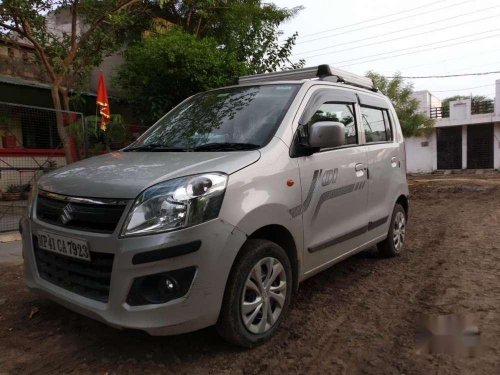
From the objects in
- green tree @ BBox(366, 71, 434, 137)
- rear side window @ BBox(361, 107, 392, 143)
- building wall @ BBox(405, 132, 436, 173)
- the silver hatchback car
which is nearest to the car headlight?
the silver hatchback car

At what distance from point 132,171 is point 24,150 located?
7.80m

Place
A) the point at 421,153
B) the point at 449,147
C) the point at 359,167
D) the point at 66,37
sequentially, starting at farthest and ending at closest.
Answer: the point at 421,153 → the point at 449,147 → the point at 66,37 → the point at 359,167

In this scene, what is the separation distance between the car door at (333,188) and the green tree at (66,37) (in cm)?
515

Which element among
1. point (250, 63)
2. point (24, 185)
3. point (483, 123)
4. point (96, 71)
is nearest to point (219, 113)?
point (24, 185)

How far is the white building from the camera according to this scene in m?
26.5

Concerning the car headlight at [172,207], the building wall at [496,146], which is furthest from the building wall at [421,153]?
the car headlight at [172,207]

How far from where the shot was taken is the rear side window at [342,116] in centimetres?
382

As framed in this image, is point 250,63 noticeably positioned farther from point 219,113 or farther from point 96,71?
point 219,113

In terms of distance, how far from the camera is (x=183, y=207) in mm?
2551

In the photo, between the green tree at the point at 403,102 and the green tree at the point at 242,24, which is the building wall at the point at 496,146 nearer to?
the green tree at the point at 403,102

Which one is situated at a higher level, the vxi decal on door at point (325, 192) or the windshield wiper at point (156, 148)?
the windshield wiper at point (156, 148)

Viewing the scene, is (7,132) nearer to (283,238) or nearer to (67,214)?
(67,214)

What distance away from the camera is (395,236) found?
5.33 metres

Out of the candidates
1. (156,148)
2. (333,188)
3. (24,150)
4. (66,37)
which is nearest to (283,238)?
(333,188)
